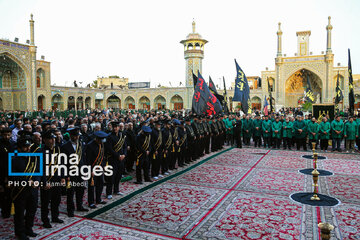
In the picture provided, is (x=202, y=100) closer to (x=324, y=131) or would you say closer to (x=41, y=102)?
(x=324, y=131)

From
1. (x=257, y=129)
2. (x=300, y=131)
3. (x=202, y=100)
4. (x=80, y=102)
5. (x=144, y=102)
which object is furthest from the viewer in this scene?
(x=144, y=102)

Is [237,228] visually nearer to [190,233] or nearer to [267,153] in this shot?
[190,233]

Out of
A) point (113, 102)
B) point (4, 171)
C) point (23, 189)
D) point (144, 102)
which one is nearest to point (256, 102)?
point (144, 102)

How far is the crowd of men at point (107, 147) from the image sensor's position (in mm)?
3533

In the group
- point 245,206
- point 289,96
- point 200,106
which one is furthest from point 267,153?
point 289,96

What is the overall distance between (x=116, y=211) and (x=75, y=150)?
1.23 metres

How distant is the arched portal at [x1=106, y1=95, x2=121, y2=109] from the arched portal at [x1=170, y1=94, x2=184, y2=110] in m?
Answer: 9.02

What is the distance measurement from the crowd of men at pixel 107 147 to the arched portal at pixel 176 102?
23.9 m

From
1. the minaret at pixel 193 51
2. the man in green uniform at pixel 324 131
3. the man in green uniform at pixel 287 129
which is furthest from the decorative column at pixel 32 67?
the man in green uniform at pixel 324 131

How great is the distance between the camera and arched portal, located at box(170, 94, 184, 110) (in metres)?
35.8

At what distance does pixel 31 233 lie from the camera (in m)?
3.54

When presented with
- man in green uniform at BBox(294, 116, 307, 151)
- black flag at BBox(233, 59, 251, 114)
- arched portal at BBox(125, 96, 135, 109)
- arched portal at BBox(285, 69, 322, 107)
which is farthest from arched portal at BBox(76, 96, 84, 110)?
man in green uniform at BBox(294, 116, 307, 151)

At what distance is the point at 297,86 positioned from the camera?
108 feet

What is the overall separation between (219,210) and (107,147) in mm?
2299
